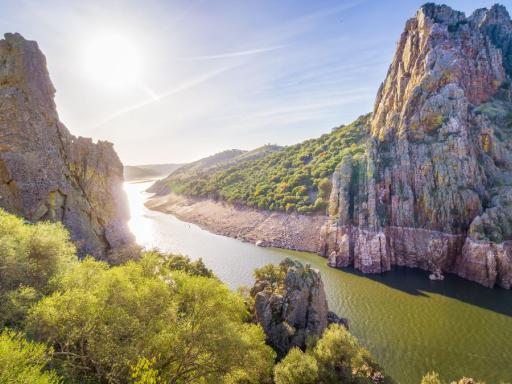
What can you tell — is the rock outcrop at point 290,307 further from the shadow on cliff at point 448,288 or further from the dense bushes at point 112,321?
the shadow on cliff at point 448,288

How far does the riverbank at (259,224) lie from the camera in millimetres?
64438

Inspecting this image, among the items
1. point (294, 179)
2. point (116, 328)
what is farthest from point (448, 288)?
point (294, 179)

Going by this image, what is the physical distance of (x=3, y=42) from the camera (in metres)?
28.1

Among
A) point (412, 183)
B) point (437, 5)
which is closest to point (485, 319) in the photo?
point (412, 183)

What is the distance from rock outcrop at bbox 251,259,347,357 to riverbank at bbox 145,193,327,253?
96.9 ft

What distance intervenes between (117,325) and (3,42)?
31207 mm

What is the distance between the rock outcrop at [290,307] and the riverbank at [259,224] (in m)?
29.5

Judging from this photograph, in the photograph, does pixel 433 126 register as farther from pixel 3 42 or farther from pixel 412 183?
pixel 3 42

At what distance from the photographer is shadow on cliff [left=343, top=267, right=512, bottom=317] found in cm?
3769

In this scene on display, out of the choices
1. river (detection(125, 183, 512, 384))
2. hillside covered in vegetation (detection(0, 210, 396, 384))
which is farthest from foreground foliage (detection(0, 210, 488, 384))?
river (detection(125, 183, 512, 384))

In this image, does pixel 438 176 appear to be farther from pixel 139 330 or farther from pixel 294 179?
pixel 139 330

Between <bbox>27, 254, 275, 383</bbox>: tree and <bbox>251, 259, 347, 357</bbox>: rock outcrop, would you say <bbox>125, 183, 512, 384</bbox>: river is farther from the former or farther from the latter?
<bbox>27, 254, 275, 383</bbox>: tree

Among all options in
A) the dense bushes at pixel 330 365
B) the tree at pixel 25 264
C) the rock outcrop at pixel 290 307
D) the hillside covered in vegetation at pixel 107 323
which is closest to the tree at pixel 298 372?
the dense bushes at pixel 330 365

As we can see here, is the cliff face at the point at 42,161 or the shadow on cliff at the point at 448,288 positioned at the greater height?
the cliff face at the point at 42,161
